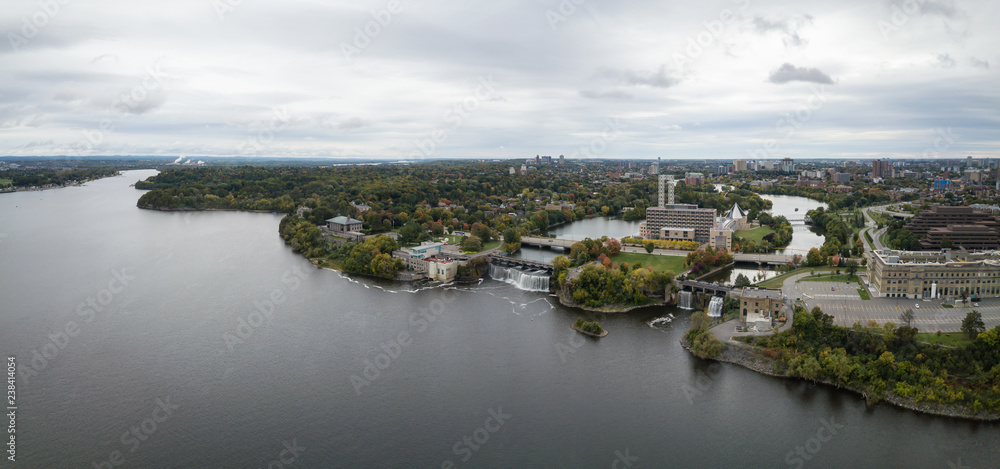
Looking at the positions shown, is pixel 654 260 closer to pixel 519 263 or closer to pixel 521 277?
pixel 519 263

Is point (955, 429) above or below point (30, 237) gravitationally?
below

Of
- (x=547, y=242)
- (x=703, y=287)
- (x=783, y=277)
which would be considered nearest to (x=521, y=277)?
(x=703, y=287)

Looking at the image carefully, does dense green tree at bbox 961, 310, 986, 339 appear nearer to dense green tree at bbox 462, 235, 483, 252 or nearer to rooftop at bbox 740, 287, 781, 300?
rooftop at bbox 740, 287, 781, 300

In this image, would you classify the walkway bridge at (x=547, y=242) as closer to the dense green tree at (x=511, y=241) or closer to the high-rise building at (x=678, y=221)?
the dense green tree at (x=511, y=241)

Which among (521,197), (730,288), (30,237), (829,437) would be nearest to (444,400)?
(829,437)

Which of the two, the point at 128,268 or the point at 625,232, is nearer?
the point at 128,268

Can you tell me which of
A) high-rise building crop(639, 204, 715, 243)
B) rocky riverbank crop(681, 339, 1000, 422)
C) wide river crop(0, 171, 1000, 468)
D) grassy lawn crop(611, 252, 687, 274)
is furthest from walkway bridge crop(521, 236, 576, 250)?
rocky riverbank crop(681, 339, 1000, 422)

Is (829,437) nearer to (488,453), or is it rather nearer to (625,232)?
(488,453)
